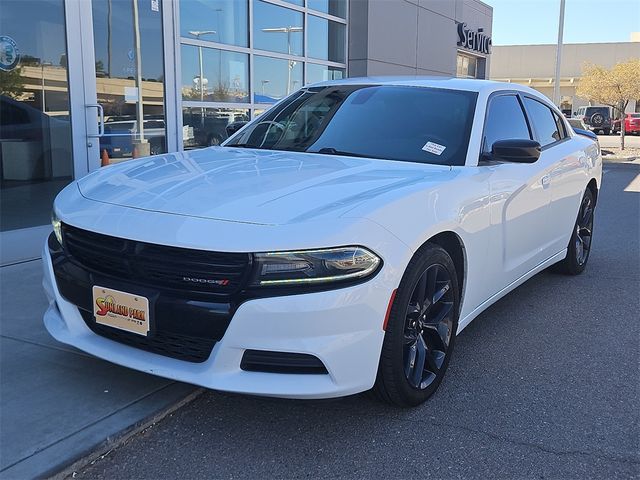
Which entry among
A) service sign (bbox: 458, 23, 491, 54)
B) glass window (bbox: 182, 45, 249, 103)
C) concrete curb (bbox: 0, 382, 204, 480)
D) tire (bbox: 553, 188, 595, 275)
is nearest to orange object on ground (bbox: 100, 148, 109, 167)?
glass window (bbox: 182, 45, 249, 103)

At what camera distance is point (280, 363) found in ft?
8.59

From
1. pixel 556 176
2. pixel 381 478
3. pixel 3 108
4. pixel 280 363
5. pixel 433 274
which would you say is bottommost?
pixel 381 478

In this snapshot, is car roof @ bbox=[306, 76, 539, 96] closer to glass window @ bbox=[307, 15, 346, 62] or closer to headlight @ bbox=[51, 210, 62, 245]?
headlight @ bbox=[51, 210, 62, 245]

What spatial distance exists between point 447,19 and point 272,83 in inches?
285

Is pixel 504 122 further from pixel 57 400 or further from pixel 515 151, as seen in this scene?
pixel 57 400

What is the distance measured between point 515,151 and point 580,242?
2.51 m

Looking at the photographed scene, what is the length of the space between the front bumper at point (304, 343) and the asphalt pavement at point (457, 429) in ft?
0.77

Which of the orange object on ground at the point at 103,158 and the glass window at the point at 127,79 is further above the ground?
the glass window at the point at 127,79

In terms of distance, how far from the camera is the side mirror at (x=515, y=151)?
3715mm

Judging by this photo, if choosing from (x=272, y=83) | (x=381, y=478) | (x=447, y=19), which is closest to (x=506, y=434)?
(x=381, y=478)

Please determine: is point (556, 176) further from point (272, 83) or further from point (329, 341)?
point (272, 83)

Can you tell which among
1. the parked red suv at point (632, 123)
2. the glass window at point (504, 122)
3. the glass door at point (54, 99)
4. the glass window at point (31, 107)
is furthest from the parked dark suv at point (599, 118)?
the glass window at point (31, 107)

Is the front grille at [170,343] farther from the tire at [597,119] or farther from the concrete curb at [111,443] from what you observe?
the tire at [597,119]

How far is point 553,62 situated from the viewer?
53.2m
